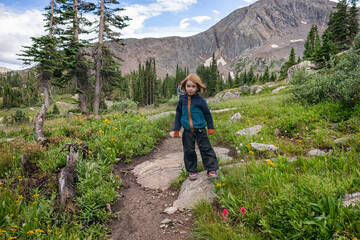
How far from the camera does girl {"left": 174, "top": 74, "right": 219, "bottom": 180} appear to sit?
3.86 meters

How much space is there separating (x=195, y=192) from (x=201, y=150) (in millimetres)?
917

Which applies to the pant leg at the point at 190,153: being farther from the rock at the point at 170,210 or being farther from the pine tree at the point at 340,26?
the pine tree at the point at 340,26

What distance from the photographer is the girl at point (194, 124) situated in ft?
12.7

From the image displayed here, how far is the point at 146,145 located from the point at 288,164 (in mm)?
4405

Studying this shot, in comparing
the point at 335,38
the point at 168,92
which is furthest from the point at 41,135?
the point at 168,92

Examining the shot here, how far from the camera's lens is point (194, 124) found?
153 inches

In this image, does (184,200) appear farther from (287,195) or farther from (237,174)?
(287,195)

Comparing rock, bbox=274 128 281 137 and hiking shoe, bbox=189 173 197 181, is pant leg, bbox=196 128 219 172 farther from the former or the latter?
rock, bbox=274 128 281 137

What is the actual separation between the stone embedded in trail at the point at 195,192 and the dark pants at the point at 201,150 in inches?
10.8

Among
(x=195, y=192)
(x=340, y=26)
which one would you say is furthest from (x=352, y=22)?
(x=195, y=192)

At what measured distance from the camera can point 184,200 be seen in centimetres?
337

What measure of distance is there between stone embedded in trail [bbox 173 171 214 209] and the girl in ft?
0.52

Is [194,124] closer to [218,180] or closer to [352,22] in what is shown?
[218,180]

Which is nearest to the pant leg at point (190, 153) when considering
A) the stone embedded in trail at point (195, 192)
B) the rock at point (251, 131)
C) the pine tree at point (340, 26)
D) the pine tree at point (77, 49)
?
the stone embedded in trail at point (195, 192)
